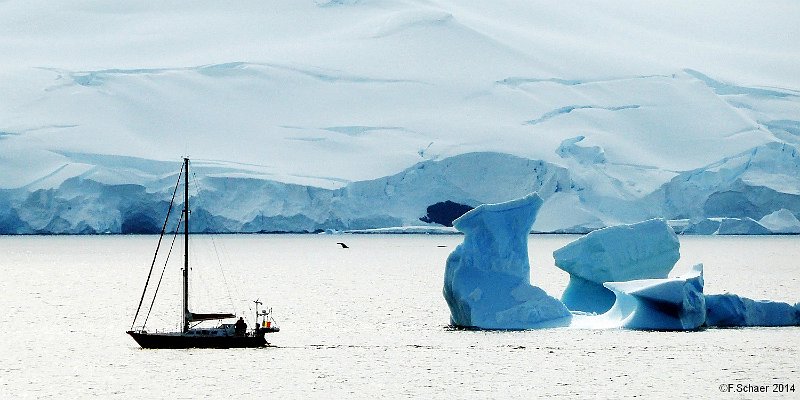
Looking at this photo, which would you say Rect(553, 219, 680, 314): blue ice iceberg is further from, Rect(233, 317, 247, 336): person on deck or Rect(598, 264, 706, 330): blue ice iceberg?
Rect(233, 317, 247, 336): person on deck

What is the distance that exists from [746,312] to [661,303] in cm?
271

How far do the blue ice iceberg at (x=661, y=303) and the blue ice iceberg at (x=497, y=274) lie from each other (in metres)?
1.34

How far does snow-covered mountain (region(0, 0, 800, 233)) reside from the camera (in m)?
63.4

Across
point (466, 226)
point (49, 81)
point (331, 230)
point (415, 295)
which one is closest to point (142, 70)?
point (49, 81)

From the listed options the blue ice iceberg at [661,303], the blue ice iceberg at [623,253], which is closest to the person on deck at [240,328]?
the blue ice iceberg at [623,253]

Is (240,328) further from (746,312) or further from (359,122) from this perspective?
(359,122)

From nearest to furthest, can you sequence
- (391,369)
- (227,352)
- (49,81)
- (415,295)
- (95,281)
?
(391,369), (227,352), (415,295), (95,281), (49,81)

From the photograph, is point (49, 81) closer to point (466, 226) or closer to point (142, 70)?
point (142, 70)

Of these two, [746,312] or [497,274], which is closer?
[497,274]

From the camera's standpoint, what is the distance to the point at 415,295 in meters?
40.6

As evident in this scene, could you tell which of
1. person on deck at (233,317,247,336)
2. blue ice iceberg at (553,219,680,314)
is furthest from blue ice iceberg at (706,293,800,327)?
person on deck at (233,317,247,336)

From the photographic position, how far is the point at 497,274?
84.9ft

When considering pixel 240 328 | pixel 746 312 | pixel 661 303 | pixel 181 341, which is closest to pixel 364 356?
pixel 240 328

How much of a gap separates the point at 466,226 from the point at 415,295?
14557 millimetres
